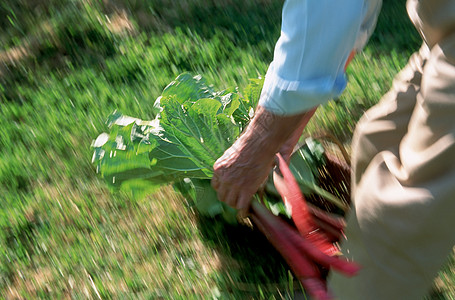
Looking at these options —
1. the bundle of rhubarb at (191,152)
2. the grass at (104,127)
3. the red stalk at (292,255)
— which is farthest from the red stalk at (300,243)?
the grass at (104,127)

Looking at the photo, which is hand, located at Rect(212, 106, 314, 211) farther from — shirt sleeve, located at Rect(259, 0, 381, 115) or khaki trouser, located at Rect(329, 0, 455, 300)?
khaki trouser, located at Rect(329, 0, 455, 300)

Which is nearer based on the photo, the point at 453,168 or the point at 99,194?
the point at 453,168

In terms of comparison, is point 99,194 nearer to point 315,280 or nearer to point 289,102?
point 315,280

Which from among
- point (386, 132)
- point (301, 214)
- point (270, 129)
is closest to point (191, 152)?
point (301, 214)

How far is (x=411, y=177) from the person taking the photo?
54.1 inches

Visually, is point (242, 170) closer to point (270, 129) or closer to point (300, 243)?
point (270, 129)

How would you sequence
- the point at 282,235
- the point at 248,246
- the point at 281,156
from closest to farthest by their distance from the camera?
1. the point at 282,235
2. the point at 281,156
3. the point at 248,246

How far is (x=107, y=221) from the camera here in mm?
2533

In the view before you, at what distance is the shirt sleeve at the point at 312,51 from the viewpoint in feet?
4.35

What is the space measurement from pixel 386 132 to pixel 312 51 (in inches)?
13.7

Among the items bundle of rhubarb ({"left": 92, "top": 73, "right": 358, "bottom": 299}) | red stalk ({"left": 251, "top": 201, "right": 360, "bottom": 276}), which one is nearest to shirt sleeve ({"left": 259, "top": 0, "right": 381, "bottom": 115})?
red stalk ({"left": 251, "top": 201, "right": 360, "bottom": 276})

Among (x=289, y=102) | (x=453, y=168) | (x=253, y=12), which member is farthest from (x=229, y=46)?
(x=453, y=168)

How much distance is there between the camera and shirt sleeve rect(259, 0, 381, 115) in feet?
4.35

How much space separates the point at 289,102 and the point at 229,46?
1.92 m
